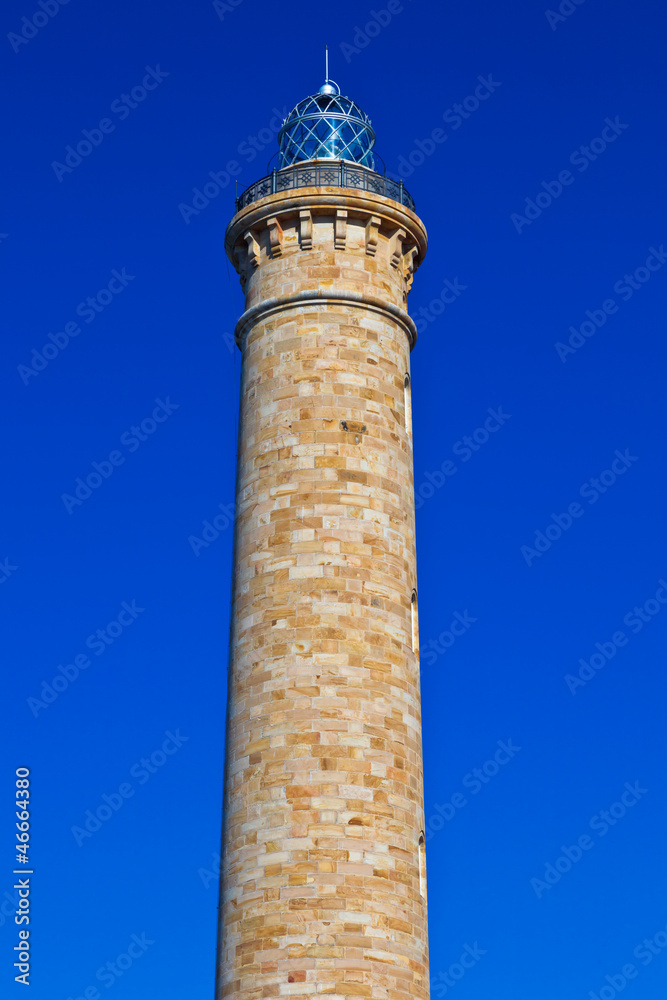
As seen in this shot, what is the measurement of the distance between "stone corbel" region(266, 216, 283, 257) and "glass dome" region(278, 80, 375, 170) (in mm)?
2367

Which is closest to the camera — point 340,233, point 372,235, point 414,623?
point 414,623

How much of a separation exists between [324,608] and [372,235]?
7430 mm

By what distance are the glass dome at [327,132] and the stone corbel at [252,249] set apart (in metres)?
2.31

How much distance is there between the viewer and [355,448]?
2469 cm

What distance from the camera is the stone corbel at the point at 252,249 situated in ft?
88.1

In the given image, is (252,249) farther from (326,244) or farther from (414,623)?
(414,623)

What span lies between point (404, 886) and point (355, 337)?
962cm

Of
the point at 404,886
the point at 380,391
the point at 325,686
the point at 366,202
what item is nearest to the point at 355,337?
the point at 380,391

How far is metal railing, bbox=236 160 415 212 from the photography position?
1065 inches

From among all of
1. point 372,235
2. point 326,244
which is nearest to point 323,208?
point 326,244

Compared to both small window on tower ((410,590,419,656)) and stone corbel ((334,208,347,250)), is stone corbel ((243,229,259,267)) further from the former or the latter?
small window on tower ((410,590,419,656))

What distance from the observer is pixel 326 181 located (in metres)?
27.2

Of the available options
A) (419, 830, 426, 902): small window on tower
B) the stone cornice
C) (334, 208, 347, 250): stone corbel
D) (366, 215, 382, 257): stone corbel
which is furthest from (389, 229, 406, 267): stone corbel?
(419, 830, 426, 902): small window on tower

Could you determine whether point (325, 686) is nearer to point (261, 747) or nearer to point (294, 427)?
point (261, 747)
